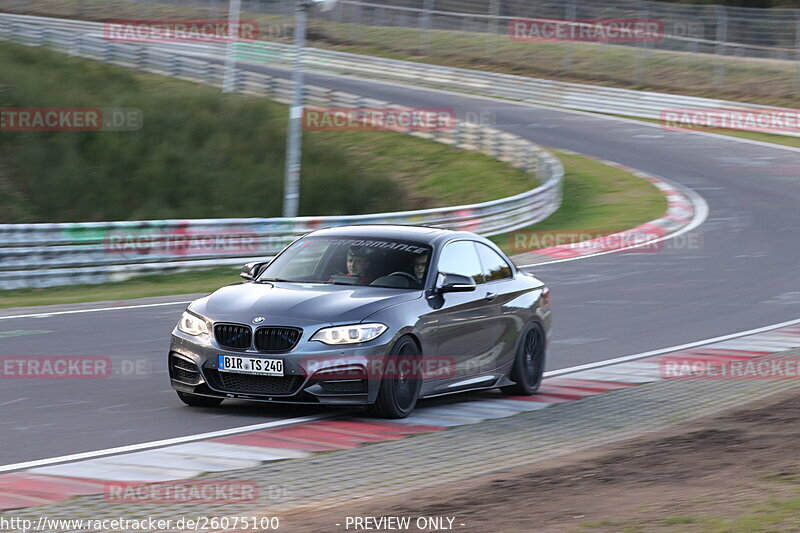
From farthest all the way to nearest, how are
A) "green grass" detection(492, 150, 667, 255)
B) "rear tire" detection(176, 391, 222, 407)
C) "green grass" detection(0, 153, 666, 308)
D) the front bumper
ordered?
"green grass" detection(492, 150, 667, 255) < "green grass" detection(0, 153, 666, 308) < "rear tire" detection(176, 391, 222, 407) < the front bumper

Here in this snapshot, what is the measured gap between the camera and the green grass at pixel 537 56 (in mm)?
48594

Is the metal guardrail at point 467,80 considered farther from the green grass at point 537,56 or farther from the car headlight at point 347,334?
the car headlight at point 347,334

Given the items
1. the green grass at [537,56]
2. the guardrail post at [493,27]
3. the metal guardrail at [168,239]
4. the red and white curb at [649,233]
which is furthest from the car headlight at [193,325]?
the guardrail post at [493,27]

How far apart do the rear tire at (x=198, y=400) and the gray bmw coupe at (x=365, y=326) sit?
11 millimetres

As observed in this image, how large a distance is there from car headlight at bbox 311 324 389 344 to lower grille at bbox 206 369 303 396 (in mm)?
346

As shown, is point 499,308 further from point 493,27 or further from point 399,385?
point 493,27

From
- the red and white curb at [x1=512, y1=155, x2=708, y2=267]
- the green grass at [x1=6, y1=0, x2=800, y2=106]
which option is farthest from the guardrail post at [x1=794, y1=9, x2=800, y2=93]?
the red and white curb at [x1=512, y1=155, x2=708, y2=267]

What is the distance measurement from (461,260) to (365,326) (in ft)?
5.80

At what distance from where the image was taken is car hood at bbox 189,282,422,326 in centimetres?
915

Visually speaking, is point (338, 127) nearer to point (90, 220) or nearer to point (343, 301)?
point (90, 220)

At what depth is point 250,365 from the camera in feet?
29.7

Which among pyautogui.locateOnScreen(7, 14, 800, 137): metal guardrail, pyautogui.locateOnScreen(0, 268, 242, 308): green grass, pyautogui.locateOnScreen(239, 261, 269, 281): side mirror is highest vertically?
pyautogui.locateOnScreen(239, 261, 269, 281): side mirror

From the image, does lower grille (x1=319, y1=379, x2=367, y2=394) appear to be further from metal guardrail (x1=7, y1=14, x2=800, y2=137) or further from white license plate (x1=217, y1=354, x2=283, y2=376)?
metal guardrail (x1=7, y1=14, x2=800, y2=137)

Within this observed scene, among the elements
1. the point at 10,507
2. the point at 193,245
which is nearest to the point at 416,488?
the point at 10,507
